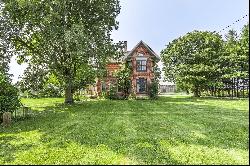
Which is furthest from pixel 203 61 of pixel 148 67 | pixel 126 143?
pixel 126 143

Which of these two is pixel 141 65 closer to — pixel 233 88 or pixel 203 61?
pixel 203 61

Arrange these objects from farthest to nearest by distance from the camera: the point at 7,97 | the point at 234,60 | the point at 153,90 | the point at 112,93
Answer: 1. the point at 234,60
2. the point at 153,90
3. the point at 112,93
4. the point at 7,97

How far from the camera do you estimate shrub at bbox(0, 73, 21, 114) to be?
22531 millimetres

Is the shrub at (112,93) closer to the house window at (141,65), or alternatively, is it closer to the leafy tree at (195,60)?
the house window at (141,65)

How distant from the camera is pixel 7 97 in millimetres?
22891

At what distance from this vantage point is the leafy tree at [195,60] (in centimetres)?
5916

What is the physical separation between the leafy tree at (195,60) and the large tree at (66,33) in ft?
83.4

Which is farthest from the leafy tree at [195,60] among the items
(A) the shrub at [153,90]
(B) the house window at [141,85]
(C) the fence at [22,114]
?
(C) the fence at [22,114]

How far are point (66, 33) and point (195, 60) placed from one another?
3513 centimetres

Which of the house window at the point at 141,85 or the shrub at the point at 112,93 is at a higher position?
the house window at the point at 141,85

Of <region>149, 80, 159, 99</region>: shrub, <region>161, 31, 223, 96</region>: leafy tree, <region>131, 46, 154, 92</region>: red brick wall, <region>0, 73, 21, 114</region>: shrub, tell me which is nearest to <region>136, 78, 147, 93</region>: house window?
<region>131, 46, 154, 92</region>: red brick wall

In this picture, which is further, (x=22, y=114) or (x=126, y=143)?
(x=22, y=114)

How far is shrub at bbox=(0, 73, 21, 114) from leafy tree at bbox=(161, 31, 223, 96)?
130ft

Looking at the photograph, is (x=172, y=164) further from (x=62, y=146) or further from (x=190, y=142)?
(x=62, y=146)
